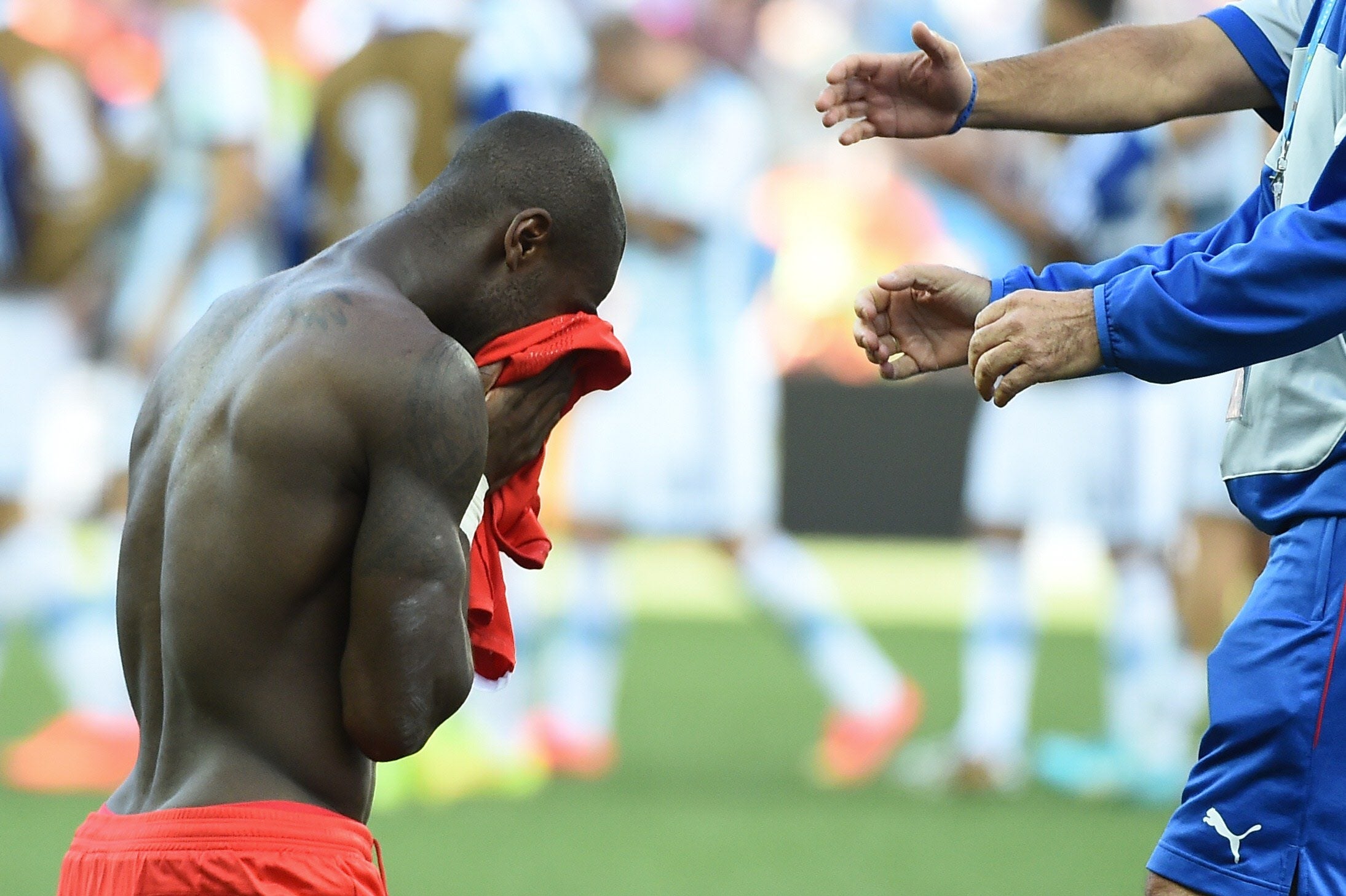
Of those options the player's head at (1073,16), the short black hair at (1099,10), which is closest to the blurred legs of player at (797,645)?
the player's head at (1073,16)

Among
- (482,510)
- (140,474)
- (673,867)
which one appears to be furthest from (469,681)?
(673,867)

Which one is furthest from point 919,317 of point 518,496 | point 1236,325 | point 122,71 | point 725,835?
point 122,71

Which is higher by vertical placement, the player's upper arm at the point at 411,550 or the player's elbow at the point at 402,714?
the player's upper arm at the point at 411,550

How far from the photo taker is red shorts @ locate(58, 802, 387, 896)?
2.34 meters

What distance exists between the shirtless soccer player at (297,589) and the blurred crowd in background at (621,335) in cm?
397

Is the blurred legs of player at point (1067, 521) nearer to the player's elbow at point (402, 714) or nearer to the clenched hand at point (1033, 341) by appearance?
the clenched hand at point (1033, 341)

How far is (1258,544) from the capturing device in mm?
6773

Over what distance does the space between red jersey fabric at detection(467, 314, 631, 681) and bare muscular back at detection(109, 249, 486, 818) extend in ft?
0.57

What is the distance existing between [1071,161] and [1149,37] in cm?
380

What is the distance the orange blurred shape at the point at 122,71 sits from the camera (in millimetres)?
7324

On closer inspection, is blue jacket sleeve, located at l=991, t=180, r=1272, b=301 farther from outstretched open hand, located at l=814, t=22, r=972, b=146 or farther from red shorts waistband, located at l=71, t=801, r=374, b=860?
red shorts waistband, located at l=71, t=801, r=374, b=860

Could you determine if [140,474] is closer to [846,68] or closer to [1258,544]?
[846,68]

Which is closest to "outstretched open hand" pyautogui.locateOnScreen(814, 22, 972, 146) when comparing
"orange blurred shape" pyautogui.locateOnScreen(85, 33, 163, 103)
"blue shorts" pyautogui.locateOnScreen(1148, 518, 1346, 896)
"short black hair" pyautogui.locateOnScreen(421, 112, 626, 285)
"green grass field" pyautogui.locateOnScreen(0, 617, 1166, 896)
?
"short black hair" pyautogui.locateOnScreen(421, 112, 626, 285)

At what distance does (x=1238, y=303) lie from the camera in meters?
2.42
